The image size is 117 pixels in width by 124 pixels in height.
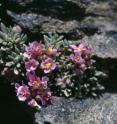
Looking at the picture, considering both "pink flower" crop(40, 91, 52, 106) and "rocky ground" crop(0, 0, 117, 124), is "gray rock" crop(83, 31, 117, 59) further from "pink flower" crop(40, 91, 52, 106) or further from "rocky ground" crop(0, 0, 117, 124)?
"pink flower" crop(40, 91, 52, 106)

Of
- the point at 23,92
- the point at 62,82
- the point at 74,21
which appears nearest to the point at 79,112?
the point at 62,82

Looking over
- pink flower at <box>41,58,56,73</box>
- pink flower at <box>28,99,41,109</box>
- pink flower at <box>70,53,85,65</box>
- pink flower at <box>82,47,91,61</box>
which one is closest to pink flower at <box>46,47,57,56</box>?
pink flower at <box>41,58,56,73</box>

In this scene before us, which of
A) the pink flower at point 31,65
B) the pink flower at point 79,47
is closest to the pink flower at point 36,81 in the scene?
the pink flower at point 31,65

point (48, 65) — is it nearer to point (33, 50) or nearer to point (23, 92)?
point (33, 50)

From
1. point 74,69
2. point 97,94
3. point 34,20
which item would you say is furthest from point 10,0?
point 97,94

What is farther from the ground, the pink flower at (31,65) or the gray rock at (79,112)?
the pink flower at (31,65)

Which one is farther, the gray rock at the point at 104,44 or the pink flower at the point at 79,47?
the gray rock at the point at 104,44

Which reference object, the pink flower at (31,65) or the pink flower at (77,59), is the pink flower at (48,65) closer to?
the pink flower at (31,65)
